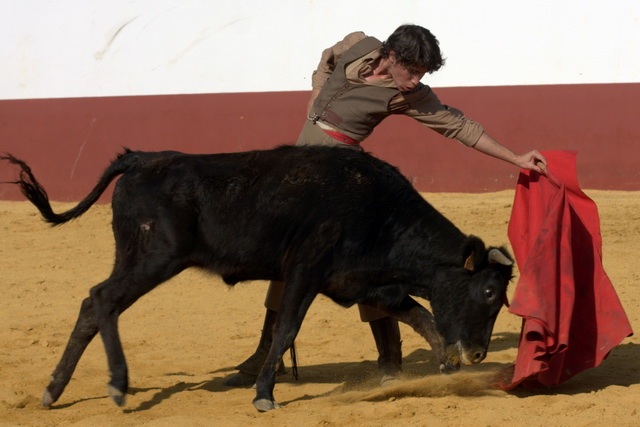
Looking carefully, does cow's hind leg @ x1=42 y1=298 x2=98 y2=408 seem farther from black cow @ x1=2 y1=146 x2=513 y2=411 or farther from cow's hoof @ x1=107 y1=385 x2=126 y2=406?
cow's hoof @ x1=107 y1=385 x2=126 y2=406

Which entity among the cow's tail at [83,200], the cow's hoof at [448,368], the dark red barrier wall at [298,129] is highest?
the dark red barrier wall at [298,129]

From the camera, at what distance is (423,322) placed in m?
5.55

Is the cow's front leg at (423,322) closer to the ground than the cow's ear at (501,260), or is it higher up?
closer to the ground

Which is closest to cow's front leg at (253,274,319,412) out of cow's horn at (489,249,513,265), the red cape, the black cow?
the black cow

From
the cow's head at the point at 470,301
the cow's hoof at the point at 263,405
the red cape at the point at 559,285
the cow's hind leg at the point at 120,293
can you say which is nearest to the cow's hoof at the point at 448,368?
the cow's head at the point at 470,301

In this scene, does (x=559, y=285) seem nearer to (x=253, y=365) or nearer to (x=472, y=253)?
(x=472, y=253)

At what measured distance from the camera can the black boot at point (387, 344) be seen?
5.83m

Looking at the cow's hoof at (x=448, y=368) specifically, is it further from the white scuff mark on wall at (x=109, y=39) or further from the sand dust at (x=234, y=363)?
the white scuff mark on wall at (x=109, y=39)

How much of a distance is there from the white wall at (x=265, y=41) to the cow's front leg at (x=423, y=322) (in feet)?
21.2

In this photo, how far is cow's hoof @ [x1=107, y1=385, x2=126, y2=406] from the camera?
16.6 feet

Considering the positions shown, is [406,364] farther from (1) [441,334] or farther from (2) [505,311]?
(2) [505,311]

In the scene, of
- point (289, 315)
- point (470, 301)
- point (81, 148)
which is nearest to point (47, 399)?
point (289, 315)

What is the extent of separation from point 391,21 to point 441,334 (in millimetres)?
6786

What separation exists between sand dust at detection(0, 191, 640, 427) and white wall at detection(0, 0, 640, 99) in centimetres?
223
